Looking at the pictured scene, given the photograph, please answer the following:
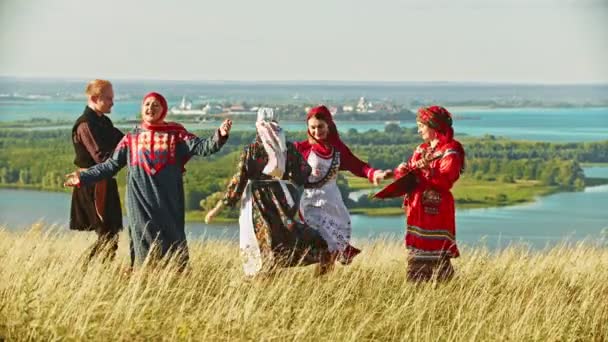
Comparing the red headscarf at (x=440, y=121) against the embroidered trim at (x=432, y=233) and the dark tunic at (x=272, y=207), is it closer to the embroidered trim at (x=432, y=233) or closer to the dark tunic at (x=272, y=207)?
the embroidered trim at (x=432, y=233)

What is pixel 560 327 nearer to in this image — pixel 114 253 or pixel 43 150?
pixel 114 253

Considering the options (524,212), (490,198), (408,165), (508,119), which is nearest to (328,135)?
(408,165)

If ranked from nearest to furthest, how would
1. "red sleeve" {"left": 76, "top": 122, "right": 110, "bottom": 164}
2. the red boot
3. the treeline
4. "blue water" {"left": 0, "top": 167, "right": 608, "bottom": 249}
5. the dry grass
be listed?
the dry grass < the red boot < "red sleeve" {"left": 76, "top": 122, "right": 110, "bottom": 164} < "blue water" {"left": 0, "top": 167, "right": 608, "bottom": 249} < the treeline

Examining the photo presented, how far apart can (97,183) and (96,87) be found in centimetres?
78

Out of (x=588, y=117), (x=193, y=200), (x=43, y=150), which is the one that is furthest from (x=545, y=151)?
(x=193, y=200)

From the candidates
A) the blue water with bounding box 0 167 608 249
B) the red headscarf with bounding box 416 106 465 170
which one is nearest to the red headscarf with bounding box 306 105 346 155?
the red headscarf with bounding box 416 106 465 170

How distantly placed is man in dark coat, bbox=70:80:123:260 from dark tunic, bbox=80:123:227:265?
22.5 inches

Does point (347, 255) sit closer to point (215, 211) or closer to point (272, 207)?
point (272, 207)

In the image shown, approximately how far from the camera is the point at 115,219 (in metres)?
9.73

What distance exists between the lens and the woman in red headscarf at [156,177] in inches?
348

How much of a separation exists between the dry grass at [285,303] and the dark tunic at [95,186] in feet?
0.92

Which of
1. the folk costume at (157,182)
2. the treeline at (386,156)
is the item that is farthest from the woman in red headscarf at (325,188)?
the treeline at (386,156)

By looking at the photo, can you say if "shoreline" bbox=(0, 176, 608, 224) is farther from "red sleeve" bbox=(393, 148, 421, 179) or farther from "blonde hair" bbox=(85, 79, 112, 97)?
"red sleeve" bbox=(393, 148, 421, 179)

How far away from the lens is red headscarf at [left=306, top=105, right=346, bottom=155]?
30.3 ft
